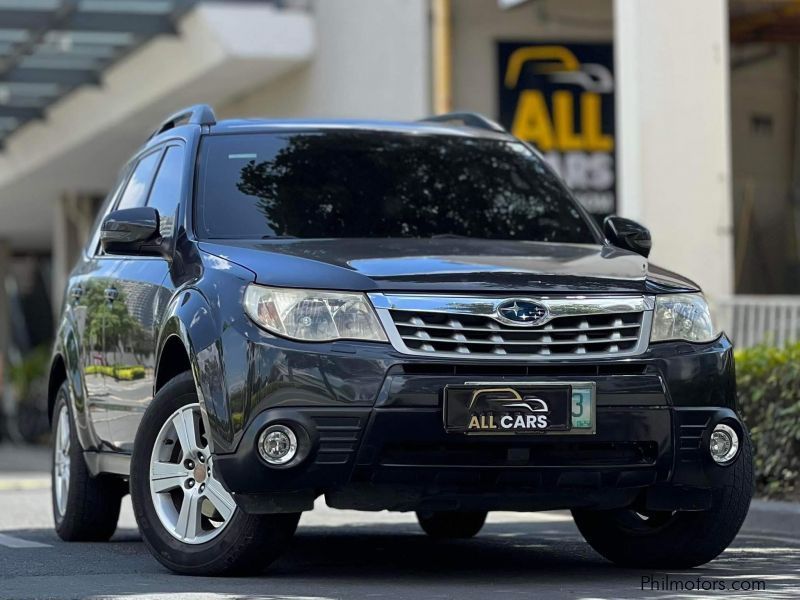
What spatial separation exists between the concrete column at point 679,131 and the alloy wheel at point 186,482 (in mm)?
7849

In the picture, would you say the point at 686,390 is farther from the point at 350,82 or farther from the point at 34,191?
the point at 34,191

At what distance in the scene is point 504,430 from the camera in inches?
243

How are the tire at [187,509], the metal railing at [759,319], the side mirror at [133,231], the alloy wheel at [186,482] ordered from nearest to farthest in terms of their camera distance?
the tire at [187,509]
the alloy wheel at [186,482]
the side mirror at [133,231]
the metal railing at [759,319]

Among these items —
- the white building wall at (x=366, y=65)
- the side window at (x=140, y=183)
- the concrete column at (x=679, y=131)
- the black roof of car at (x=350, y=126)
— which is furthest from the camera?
the white building wall at (x=366, y=65)

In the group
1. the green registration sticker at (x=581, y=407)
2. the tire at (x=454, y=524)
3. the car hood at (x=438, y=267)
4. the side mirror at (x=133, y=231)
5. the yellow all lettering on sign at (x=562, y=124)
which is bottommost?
the tire at (x=454, y=524)

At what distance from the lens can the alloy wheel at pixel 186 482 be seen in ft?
21.7

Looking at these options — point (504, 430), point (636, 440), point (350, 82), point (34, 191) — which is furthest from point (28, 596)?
point (34, 191)

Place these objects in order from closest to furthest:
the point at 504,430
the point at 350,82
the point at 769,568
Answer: the point at 504,430, the point at 769,568, the point at 350,82

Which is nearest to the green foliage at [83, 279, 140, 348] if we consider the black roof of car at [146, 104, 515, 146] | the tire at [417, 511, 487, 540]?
the black roof of car at [146, 104, 515, 146]

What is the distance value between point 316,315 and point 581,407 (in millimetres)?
960

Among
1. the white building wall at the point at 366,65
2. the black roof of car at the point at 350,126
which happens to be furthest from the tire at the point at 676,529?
the white building wall at the point at 366,65

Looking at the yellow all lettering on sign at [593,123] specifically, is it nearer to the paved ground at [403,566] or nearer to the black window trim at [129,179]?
the paved ground at [403,566]

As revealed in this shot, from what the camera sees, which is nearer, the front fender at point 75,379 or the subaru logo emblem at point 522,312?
the subaru logo emblem at point 522,312

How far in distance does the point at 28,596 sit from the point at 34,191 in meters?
26.1
